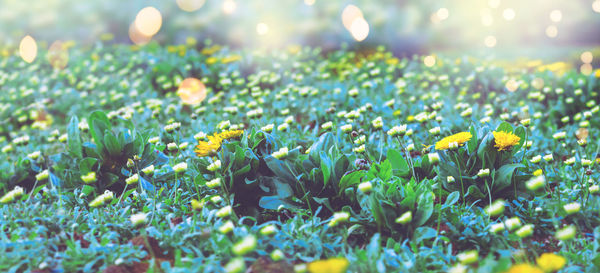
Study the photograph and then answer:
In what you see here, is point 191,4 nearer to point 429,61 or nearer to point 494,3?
point 429,61

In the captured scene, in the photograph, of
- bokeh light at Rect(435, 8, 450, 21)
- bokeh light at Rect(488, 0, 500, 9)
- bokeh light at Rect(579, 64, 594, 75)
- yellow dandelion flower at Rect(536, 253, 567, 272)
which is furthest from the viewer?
bokeh light at Rect(488, 0, 500, 9)

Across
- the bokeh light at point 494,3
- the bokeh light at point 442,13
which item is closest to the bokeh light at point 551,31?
the bokeh light at point 494,3

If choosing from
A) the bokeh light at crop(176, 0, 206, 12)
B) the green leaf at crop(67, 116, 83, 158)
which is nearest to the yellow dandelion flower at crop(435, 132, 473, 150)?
the green leaf at crop(67, 116, 83, 158)

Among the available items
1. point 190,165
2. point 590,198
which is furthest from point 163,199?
point 590,198

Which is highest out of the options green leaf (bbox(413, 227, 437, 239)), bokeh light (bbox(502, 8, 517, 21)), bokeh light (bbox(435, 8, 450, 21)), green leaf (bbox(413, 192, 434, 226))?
bokeh light (bbox(435, 8, 450, 21))

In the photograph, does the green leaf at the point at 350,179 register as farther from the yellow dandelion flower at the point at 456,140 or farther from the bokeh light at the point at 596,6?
the bokeh light at the point at 596,6

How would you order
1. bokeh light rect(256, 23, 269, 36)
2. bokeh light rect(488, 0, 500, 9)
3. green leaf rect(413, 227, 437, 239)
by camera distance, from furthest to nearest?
1. bokeh light rect(488, 0, 500, 9)
2. bokeh light rect(256, 23, 269, 36)
3. green leaf rect(413, 227, 437, 239)

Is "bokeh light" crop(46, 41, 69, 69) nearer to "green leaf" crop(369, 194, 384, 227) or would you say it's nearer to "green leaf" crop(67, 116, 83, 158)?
"green leaf" crop(67, 116, 83, 158)
